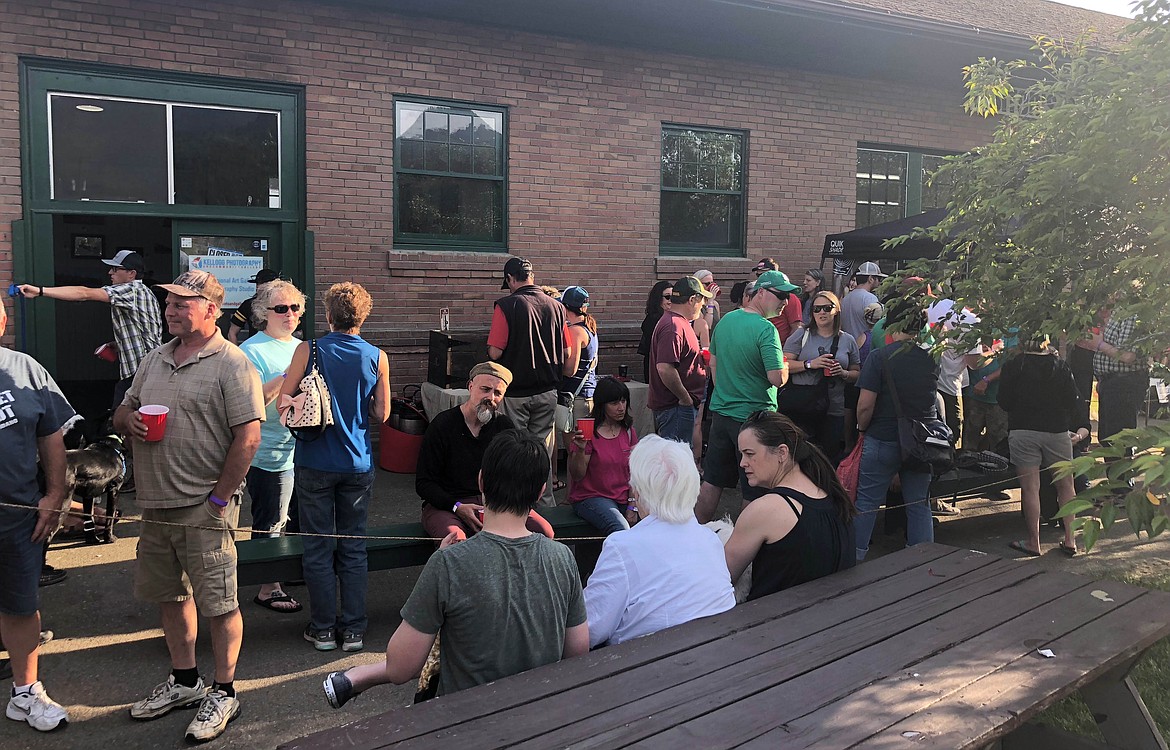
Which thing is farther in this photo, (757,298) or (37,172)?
(37,172)

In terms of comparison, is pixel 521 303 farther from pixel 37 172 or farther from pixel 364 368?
pixel 37 172

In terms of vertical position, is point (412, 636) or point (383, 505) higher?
point (412, 636)

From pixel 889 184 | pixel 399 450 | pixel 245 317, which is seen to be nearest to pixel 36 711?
pixel 245 317

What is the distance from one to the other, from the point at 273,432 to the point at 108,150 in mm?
4666

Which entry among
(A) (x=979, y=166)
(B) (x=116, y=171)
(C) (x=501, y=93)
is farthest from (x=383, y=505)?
(A) (x=979, y=166)

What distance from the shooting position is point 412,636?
9.39ft

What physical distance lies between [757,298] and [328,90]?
522cm

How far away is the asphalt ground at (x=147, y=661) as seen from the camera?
13.4 feet

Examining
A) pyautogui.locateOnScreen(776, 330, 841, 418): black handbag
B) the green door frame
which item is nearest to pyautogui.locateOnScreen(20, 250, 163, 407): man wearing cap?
the green door frame

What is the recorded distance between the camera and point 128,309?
7484 mm

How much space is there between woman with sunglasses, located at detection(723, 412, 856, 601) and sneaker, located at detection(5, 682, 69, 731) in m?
2.96

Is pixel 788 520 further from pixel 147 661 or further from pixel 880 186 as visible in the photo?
pixel 880 186

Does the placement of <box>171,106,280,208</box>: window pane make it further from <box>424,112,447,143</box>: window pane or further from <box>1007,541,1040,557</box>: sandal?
<box>1007,541,1040,557</box>: sandal

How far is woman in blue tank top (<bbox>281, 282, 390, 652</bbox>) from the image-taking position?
193 inches
